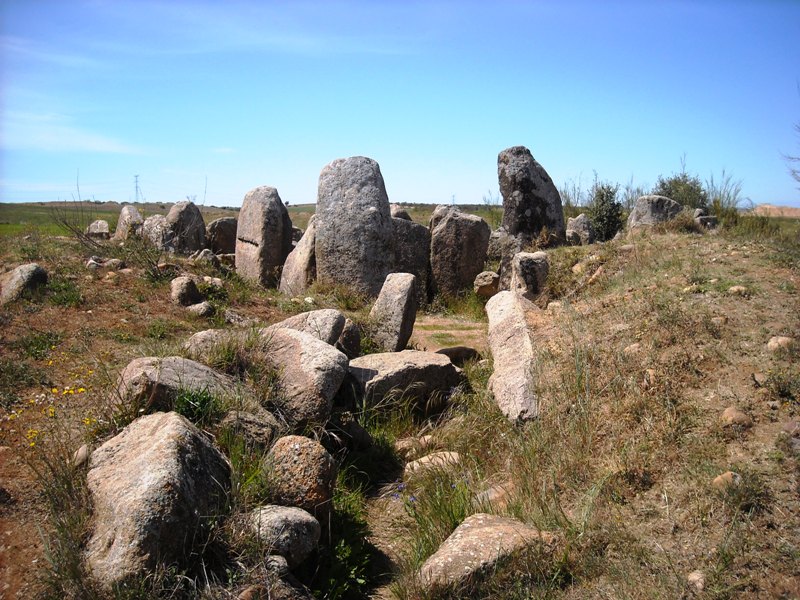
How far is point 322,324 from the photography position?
751 centimetres

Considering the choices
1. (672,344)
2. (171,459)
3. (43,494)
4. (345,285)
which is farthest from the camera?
(345,285)

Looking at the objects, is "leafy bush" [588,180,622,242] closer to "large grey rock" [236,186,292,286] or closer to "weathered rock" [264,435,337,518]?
"large grey rock" [236,186,292,286]

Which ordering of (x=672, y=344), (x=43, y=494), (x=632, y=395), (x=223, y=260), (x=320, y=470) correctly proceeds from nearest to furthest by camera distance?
(x=43, y=494) < (x=320, y=470) < (x=632, y=395) < (x=672, y=344) < (x=223, y=260)

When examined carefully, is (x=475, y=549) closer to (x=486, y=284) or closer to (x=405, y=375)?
(x=405, y=375)

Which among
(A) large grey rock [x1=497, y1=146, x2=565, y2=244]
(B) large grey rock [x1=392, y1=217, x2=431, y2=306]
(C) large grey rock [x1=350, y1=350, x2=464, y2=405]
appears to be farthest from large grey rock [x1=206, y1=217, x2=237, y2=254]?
(C) large grey rock [x1=350, y1=350, x2=464, y2=405]

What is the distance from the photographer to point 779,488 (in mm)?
4172

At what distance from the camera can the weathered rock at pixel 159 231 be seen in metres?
14.8

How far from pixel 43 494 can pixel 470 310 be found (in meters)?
8.36

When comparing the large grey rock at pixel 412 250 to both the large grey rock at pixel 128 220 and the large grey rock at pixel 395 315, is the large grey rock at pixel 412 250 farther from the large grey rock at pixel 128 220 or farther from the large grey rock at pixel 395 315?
the large grey rock at pixel 128 220

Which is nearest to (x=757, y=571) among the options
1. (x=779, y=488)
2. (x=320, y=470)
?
(x=779, y=488)

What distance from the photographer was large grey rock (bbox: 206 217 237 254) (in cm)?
1622

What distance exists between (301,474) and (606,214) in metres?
10.5

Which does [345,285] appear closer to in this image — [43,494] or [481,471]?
[481,471]

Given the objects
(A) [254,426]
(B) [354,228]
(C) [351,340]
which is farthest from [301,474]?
(B) [354,228]
